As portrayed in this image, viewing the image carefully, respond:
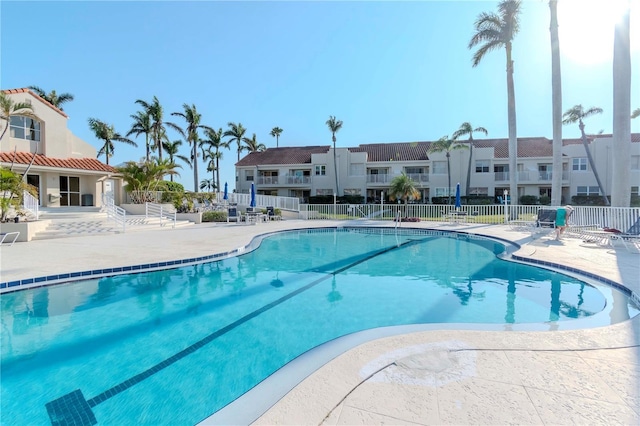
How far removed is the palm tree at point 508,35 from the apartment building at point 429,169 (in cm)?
1271

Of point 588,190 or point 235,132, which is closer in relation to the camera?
point 588,190

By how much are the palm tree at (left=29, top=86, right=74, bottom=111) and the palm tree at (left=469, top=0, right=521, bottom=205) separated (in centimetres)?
3656

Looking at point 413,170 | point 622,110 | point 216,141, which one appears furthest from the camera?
point 216,141

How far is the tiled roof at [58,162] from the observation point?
1588 cm

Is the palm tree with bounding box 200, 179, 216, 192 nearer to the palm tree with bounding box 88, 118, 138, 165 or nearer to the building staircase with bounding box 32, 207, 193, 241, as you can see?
the palm tree with bounding box 88, 118, 138, 165

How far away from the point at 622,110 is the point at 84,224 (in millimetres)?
23485

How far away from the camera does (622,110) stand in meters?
11.9

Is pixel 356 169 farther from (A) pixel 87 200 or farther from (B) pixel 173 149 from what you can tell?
(A) pixel 87 200

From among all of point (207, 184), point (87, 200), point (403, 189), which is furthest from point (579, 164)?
point (207, 184)

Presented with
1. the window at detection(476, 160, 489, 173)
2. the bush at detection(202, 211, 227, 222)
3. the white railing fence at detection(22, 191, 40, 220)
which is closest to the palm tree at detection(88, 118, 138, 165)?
the bush at detection(202, 211, 227, 222)

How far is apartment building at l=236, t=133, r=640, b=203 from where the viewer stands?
30719 mm

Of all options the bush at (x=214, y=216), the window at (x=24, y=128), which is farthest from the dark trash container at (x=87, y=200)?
the bush at (x=214, y=216)

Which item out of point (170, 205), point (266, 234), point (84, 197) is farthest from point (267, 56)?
point (84, 197)

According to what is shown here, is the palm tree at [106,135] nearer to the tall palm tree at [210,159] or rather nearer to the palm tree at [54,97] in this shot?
the palm tree at [54,97]
